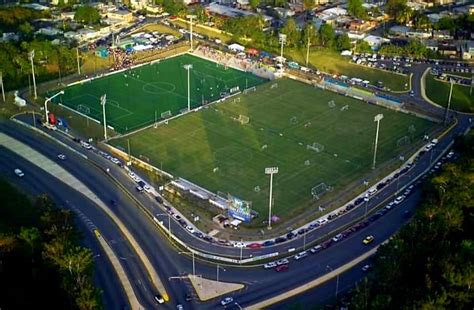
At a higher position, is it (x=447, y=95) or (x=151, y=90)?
(x=447, y=95)

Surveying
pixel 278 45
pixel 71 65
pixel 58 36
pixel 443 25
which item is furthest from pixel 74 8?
pixel 443 25

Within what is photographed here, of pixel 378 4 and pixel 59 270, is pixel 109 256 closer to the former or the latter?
pixel 59 270

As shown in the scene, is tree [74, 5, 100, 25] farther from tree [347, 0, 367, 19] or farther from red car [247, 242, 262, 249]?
red car [247, 242, 262, 249]

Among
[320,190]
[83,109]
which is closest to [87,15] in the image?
[83,109]

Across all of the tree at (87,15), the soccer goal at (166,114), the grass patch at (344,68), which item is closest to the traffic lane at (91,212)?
the soccer goal at (166,114)

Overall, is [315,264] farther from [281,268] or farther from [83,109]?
[83,109]

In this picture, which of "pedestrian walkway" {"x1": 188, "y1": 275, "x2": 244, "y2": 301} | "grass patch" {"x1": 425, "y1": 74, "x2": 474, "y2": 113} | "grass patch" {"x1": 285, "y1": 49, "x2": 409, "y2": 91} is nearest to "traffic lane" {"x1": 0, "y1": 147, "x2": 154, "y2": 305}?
"pedestrian walkway" {"x1": 188, "y1": 275, "x2": 244, "y2": 301}
